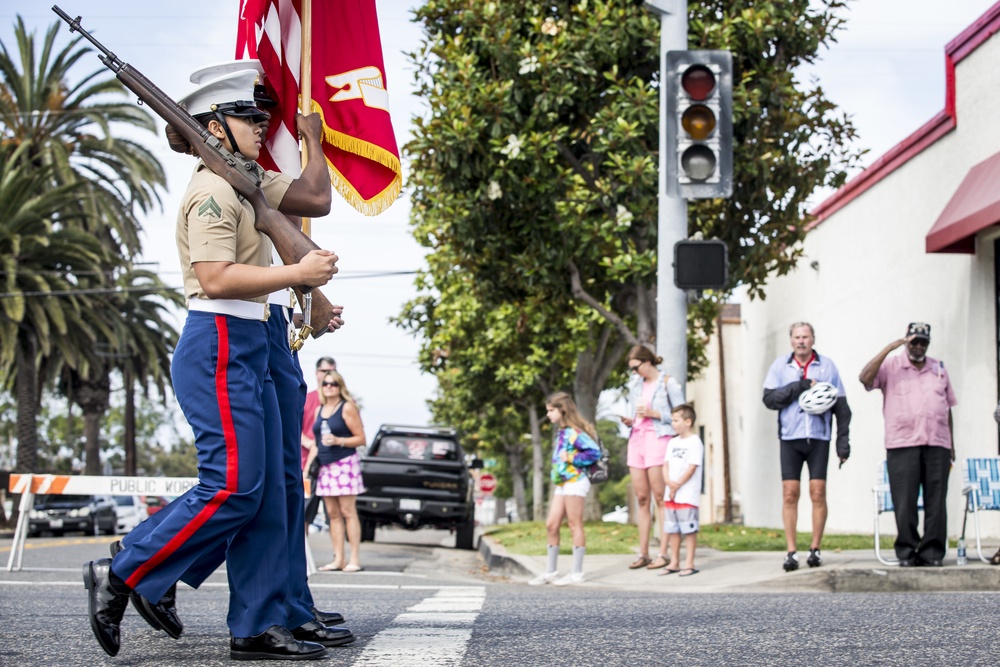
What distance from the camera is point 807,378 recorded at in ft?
31.3

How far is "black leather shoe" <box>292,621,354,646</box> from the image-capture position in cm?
437

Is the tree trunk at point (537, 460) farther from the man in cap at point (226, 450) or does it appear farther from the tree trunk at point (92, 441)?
the man in cap at point (226, 450)

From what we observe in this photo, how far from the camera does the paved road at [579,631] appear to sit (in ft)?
13.6

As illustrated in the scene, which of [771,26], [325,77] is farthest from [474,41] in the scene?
[325,77]

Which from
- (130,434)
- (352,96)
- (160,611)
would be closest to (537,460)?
(130,434)

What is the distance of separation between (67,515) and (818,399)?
908 inches

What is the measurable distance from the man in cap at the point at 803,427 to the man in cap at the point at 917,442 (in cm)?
32

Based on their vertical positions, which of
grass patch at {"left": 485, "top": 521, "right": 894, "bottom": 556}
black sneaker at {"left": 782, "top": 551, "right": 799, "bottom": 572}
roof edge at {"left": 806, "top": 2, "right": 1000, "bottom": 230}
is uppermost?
roof edge at {"left": 806, "top": 2, "right": 1000, "bottom": 230}

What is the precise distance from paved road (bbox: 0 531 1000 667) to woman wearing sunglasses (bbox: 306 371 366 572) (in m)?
3.59

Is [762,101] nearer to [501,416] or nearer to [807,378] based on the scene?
[807,378]

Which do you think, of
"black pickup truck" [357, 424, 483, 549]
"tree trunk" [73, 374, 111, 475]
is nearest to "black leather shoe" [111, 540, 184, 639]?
"black pickup truck" [357, 424, 483, 549]

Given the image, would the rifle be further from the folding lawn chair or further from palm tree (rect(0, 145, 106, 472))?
palm tree (rect(0, 145, 106, 472))

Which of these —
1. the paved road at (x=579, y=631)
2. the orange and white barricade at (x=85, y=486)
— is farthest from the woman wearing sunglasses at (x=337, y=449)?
the paved road at (x=579, y=631)

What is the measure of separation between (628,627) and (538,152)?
34.6ft
